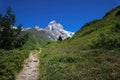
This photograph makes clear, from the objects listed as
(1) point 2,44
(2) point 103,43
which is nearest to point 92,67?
(2) point 103,43

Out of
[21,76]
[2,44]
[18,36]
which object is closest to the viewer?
[21,76]

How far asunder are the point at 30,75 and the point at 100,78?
8.71 m

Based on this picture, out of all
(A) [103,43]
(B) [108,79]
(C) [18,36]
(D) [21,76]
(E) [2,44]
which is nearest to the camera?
(B) [108,79]

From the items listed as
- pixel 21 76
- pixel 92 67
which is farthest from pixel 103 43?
pixel 21 76

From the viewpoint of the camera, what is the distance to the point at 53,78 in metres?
17.6

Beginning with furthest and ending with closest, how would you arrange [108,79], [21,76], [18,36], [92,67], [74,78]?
[18,36], [21,76], [92,67], [74,78], [108,79]

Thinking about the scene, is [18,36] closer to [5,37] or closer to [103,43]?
[5,37]

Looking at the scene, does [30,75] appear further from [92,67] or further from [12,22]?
[12,22]

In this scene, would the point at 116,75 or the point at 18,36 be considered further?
the point at 18,36

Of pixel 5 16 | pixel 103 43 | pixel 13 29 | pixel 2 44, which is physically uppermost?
pixel 5 16

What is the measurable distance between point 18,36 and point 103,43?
42.4 meters

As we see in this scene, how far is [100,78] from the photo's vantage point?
15898 millimetres

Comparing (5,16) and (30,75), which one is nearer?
(30,75)

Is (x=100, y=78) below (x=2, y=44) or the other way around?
below
